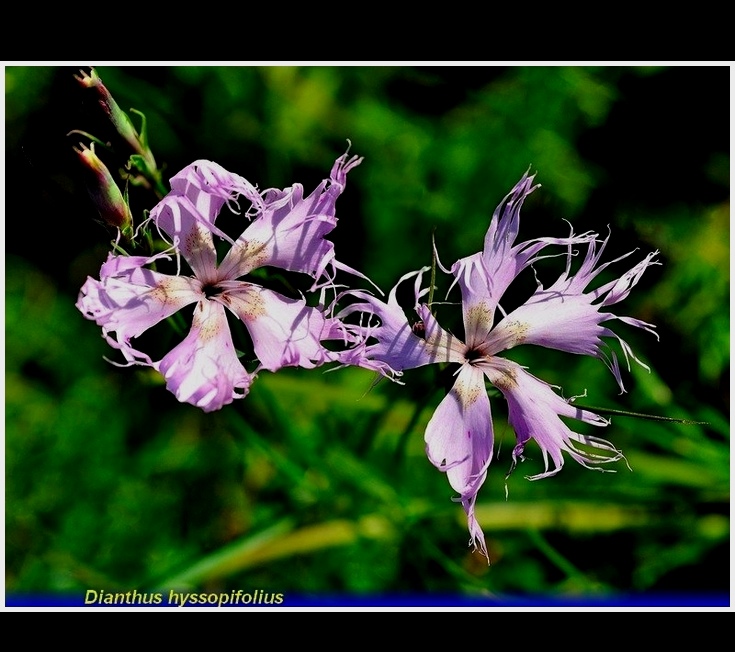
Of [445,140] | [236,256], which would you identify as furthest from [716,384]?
[236,256]

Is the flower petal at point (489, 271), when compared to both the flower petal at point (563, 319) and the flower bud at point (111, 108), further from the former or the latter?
the flower bud at point (111, 108)

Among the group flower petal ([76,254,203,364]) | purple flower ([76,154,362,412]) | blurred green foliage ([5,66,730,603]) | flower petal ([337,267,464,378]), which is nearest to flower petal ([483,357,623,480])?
flower petal ([337,267,464,378])

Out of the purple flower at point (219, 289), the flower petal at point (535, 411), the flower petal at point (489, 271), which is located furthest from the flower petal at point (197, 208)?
the flower petal at point (535, 411)

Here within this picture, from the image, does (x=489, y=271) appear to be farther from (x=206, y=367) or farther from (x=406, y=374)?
(x=406, y=374)

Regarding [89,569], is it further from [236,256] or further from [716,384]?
[716,384]

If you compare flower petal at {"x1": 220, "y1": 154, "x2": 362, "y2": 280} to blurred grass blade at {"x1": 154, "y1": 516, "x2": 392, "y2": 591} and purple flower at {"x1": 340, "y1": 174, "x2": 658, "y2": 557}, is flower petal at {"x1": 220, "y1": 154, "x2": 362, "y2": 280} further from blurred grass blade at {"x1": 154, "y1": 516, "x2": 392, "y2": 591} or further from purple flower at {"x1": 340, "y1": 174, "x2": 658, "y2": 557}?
blurred grass blade at {"x1": 154, "y1": 516, "x2": 392, "y2": 591}

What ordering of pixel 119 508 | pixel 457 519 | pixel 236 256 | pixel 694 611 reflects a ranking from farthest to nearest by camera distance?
pixel 119 508
pixel 457 519
pixel 694 611
pixel 236 256

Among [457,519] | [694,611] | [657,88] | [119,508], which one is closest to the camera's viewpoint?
[694,611]
